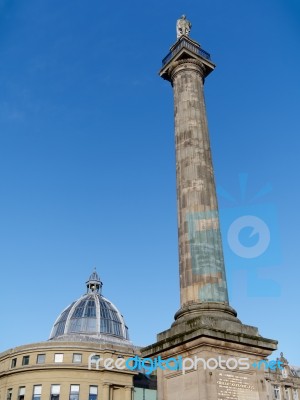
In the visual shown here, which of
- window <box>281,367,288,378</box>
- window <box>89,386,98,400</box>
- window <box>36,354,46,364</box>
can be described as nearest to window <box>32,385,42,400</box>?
window <box>36,354,46,364</box>

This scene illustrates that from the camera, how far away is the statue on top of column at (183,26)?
2635 cm

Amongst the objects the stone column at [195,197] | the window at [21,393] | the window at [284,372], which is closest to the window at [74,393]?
the window at [21,393]

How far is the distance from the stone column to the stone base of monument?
1.26m

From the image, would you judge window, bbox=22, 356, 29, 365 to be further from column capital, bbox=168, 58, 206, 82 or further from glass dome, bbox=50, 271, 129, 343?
column capital, bbox=168, 58, 206, 82

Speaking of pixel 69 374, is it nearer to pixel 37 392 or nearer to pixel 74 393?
pixel 74 393

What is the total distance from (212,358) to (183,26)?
18.6 meters

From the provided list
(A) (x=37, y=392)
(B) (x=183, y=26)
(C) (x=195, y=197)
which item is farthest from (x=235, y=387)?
(A) (x=37, y=392)

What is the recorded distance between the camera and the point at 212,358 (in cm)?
1555

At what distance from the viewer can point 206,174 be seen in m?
20.9

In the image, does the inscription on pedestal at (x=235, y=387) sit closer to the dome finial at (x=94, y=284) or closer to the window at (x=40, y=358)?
the window at (x=40, y=358)

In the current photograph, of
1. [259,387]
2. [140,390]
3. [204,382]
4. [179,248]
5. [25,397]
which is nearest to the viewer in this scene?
[204,382]

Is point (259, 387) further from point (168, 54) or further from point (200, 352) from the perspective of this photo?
point (168, 54)

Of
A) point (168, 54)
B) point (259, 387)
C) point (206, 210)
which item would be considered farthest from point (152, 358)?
point (168, 54)

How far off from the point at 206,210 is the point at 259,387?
7.25 meters
